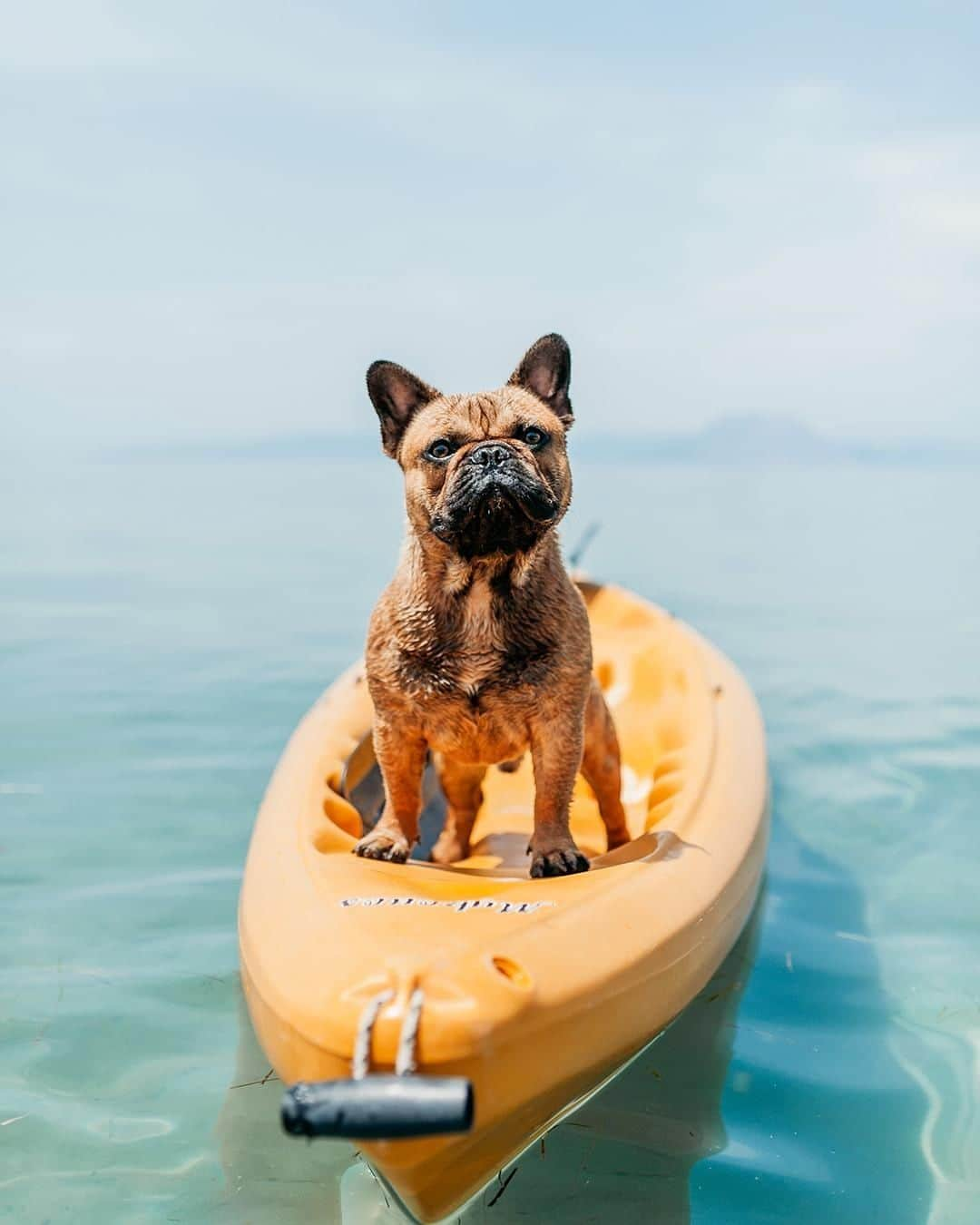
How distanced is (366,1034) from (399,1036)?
0.07m

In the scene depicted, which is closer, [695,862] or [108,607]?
[695,862]

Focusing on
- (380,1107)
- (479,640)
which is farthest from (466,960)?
(479,640)

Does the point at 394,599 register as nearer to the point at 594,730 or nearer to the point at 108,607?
the point at 594,730

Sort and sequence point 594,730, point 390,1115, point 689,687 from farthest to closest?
point 689,687 < point 594,730 < point 390,1115

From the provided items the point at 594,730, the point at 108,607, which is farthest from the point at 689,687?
the point at 108,607

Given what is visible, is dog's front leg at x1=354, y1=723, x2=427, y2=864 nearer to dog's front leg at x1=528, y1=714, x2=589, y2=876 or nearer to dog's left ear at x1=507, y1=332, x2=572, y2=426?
dog's front leg at x1=528, y1=714, x2=589, y2=876

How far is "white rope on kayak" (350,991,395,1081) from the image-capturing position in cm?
233

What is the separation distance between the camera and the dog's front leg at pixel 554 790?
331cm

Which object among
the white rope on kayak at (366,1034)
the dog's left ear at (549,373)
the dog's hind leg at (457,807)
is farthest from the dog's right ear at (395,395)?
the white rope on kayak at (366,1034)

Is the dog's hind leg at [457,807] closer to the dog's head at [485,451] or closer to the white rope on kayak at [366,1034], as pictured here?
→ the dog's head at [485,451]

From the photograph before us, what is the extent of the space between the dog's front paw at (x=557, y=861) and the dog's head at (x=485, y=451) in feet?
2.86

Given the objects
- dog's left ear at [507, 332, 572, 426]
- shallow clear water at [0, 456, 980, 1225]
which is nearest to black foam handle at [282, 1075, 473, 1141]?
shallow clear water at [0, 456, 980, 1225]

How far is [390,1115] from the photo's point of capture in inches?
84.2

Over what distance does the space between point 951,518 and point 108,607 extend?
1623 centimetres
